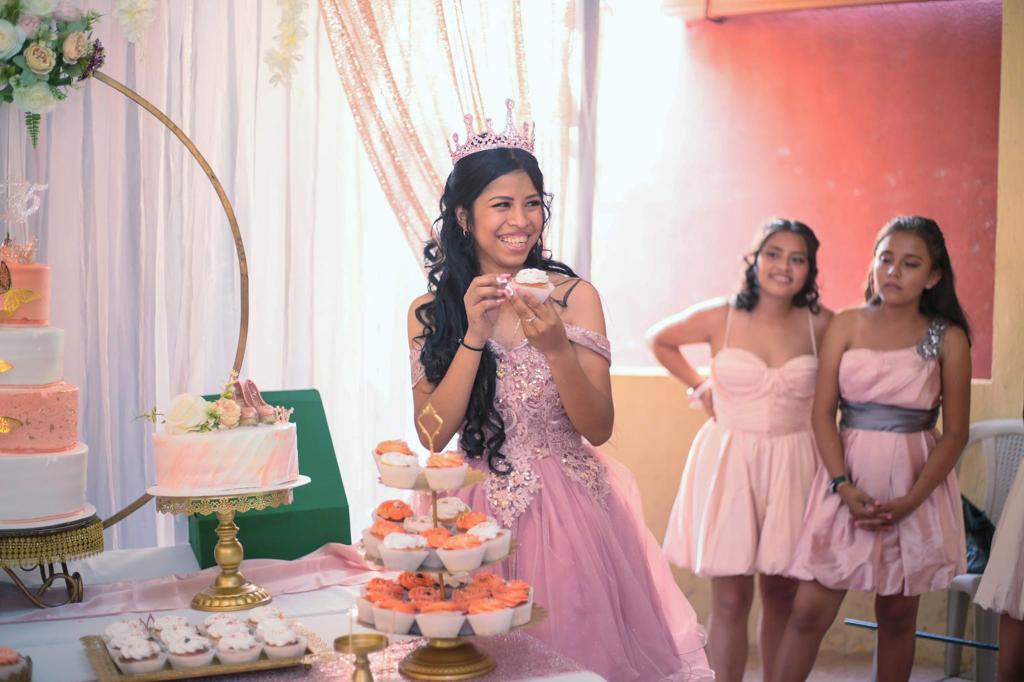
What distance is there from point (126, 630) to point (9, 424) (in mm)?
718

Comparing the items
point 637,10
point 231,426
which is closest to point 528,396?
point 231,426

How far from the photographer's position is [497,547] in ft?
5.68

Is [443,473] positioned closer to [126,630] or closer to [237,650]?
[237,650]

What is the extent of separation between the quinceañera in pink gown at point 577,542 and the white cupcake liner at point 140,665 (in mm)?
716

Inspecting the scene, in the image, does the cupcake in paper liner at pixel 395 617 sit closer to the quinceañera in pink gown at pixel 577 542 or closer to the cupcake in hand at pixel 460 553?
the cupcake in hand at pixel 460 553

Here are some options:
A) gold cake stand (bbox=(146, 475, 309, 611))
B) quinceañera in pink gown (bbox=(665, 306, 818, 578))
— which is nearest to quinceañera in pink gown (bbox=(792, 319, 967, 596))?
quinceañera in pink gown (bbox=(665, 306, 818, 578))

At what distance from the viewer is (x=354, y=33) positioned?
12.8 ft

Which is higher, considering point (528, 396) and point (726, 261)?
point (726, 261)

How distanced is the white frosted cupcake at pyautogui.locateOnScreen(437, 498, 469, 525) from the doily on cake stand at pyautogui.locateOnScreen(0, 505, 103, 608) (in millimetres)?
879

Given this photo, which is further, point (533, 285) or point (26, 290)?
point (26, 290)

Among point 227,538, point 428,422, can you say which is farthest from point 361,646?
point 227,538

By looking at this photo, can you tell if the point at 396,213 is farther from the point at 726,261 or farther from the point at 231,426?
the point at 726,261

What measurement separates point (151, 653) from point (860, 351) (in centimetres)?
254

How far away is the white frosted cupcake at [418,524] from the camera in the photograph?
5.85 feet
